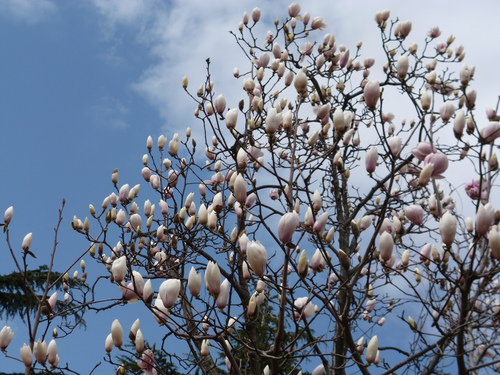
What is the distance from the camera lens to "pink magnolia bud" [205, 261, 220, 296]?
1.66 meters

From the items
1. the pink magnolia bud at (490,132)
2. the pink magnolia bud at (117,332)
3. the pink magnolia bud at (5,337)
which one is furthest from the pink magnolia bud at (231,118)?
the pink magnolia bud at (5,337)

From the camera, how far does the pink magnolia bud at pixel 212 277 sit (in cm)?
166

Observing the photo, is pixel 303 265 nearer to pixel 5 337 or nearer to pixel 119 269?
pixel 119 269

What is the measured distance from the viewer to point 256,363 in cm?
331

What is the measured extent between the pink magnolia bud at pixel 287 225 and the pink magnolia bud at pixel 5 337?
61.8 inches

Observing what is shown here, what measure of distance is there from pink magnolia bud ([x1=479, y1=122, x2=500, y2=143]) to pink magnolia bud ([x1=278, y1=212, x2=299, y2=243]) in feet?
3.53

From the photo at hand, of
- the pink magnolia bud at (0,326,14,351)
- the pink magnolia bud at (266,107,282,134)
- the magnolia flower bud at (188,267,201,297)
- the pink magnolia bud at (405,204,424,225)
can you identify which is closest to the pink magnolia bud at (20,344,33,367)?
the pink magnolia bud at (0,326,14,351)

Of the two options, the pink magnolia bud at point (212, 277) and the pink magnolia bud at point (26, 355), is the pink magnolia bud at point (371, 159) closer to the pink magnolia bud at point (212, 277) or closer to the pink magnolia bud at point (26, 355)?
the pink magnolia bud at point (212, 277)

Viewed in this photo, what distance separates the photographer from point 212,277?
167 centimetres

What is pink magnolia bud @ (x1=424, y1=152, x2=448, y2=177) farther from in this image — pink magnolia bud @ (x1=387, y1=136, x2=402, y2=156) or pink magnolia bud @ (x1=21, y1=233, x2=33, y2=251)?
pink magnolia bud @ (x1=21, y1=233, x2=33, y2=251)

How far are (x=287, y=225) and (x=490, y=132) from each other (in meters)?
1.14

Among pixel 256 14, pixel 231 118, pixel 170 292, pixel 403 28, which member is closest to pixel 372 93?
pixel 231 118

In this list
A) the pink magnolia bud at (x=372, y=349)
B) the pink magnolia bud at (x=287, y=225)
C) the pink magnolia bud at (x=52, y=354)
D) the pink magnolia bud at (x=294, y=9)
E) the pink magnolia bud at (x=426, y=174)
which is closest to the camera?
the pink magnolia bud at (x=287, y=225)

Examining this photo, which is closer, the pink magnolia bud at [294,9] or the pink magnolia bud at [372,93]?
the pink magnolia bud at [372,93]
